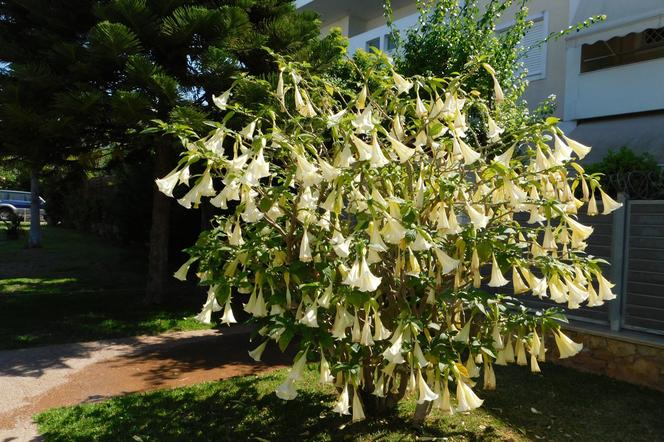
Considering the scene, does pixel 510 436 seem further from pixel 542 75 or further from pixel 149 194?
pixel 149 194

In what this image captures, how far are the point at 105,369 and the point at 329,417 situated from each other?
10.5 feet

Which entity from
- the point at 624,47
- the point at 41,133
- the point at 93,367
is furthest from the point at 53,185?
the point at 624,47

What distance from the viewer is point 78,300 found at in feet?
32.6

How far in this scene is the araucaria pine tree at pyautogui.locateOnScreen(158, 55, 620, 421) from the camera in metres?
2.88

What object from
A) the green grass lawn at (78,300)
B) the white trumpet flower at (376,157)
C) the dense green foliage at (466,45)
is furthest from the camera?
the green grass lawn at (78,300)

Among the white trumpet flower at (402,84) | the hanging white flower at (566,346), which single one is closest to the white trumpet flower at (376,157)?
the white trumpet flower at (402,84)

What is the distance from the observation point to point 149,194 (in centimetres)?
1470

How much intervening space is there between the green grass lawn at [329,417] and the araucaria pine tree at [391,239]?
2.65ft

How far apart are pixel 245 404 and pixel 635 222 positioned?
4.49 meters

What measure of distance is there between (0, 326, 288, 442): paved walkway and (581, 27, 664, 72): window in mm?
9888

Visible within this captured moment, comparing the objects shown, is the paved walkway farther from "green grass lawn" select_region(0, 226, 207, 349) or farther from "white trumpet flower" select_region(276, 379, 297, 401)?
"white trumpet flower" select_region(276, 379, 297, 401)

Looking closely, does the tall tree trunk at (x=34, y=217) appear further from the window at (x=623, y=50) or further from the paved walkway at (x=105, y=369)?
the window at (x=623, y=50)

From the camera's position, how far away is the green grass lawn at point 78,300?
7770 mm

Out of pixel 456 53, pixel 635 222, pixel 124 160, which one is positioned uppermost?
pixel 456 53
